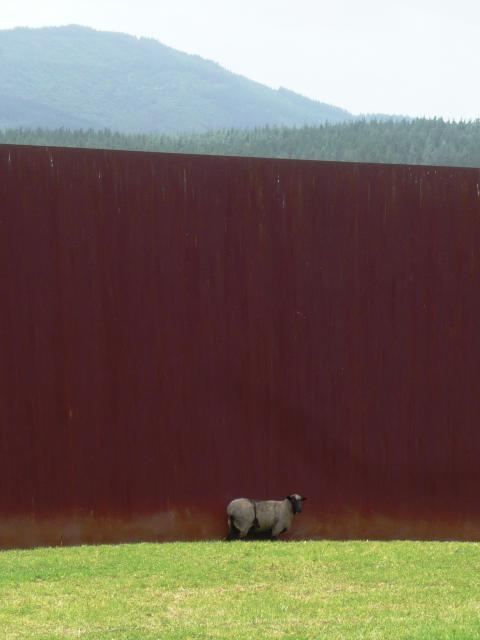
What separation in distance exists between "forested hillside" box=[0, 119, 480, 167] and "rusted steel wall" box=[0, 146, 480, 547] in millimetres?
43016

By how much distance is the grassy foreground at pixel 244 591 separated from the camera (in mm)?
6324

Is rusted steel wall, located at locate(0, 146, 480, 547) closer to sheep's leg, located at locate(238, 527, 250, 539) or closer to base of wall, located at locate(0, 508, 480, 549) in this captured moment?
base of wall, located at locate(0, 508, 480, 549)

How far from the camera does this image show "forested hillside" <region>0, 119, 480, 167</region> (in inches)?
2183

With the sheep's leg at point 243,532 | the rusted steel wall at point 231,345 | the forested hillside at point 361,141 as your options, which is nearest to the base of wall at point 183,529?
the rusted steel wall at point 231,345

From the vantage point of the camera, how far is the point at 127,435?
933 cm

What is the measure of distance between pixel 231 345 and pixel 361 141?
49.6 metres

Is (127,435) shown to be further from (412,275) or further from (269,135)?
(269,135)

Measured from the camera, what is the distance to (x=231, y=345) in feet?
31.4

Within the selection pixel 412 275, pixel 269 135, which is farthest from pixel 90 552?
pixel 269 135

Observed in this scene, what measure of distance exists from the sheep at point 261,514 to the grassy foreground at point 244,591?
8.3 inches

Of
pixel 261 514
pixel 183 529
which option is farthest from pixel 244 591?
pixel 183 529

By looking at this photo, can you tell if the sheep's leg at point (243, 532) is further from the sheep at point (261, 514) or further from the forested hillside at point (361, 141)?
the forested hillside at point (361, 141)

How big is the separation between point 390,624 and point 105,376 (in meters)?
3.81

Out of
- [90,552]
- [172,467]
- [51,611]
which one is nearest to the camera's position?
[51,611]
